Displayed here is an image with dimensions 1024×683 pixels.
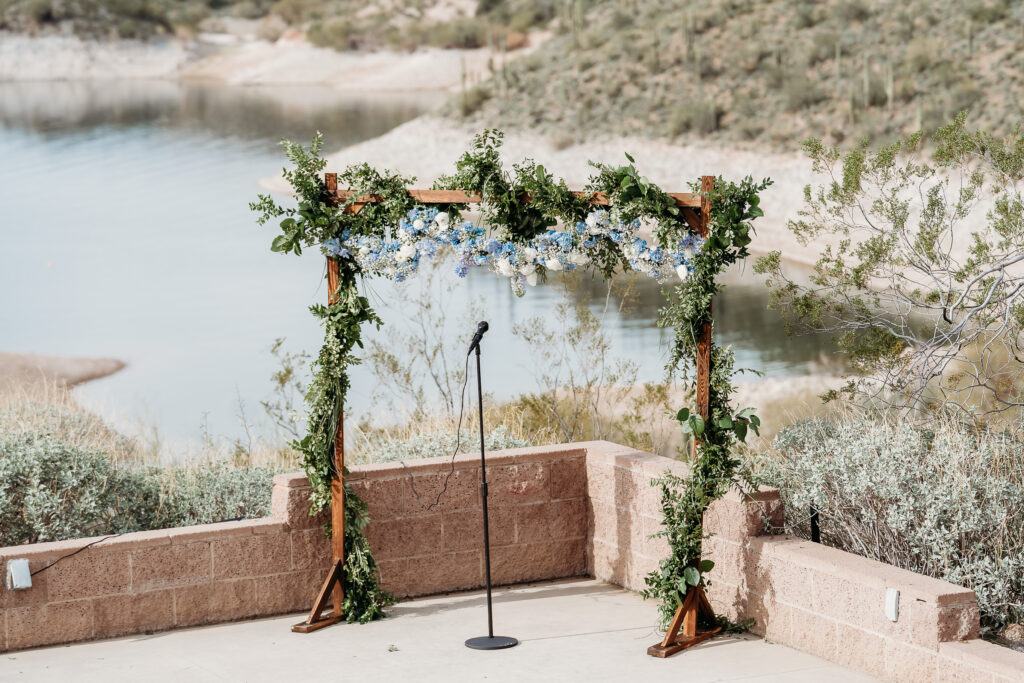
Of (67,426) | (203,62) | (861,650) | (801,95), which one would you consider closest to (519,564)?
(861,650)

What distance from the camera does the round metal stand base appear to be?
254 inches

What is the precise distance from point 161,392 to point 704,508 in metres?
15.6

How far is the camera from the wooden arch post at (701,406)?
21.1ft

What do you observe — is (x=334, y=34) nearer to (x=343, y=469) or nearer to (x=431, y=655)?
(x=343, y=469)

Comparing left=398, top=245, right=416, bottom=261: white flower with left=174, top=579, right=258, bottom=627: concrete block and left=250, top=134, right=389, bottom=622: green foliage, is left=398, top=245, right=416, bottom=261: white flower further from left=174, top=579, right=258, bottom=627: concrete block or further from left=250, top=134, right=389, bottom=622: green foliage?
left=174, top=579, right=258, bottom=627: concrete block

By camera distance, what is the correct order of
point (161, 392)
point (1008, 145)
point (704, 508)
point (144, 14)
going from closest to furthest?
point (704, 508) < point (1008, 145) < point (161, 392) < point (144, 14)

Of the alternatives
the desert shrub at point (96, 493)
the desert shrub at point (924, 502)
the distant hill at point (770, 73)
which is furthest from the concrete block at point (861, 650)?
the distant hill at point (770, 73)

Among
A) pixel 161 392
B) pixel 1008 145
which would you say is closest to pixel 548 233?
pixel 1008 145

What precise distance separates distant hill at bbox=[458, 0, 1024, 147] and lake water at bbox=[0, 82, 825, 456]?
7865 millimetres

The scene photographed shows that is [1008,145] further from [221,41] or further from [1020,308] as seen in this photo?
[221,41]

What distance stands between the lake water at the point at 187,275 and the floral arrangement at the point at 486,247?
0.82ft

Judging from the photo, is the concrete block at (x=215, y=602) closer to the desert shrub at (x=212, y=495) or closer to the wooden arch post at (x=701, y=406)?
the desert shrub at (x=212, y=495)

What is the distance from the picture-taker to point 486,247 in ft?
22.4

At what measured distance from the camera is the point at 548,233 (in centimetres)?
677
